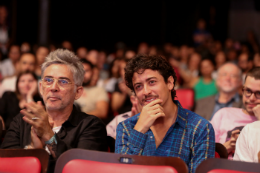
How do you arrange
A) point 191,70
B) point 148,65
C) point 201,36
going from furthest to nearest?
point 201,36 → point 191,70 → point 148,65

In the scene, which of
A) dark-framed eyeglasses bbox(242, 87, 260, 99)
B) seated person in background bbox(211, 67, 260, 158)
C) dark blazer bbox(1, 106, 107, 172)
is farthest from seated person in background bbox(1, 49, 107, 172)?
dark-framed eyeglasses bbox(242, 87, 260, 99)

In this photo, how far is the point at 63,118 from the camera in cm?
222

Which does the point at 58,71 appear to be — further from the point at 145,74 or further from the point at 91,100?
the point at 91,100

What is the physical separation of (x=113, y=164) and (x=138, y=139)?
301mm

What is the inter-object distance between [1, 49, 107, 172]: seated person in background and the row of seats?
10.4 inches

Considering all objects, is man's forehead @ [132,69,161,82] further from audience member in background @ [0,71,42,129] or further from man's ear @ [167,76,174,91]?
audience member in background @ [0,71,42,129]

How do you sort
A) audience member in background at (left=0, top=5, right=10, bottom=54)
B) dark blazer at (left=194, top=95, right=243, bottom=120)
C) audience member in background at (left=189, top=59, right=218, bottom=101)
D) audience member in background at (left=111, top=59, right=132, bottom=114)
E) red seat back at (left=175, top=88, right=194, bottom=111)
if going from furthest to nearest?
audience member in background at (left=0, top=5, right=10, bottom=54) → audience member in background at (left=189, top=59, right=218, bottom=101) → audience member in background at (left=111, top=59, right=132, bottom=114) → red seat back at (left=175, top=88, right=194, bottom=111) → dark blazer at (left=194, top=95, right=243, bottom=120)

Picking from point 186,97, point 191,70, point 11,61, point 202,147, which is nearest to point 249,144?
point 202,147

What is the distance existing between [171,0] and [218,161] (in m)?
9.84

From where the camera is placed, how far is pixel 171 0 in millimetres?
10852

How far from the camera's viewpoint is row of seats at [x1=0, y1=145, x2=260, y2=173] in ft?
4.94

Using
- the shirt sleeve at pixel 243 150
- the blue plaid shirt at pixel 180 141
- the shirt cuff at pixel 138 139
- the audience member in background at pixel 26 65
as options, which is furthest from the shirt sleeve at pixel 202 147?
the audience member in background at pixel 26 65

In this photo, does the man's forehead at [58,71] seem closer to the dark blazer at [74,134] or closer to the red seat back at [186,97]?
the dark blazer at [74,134]

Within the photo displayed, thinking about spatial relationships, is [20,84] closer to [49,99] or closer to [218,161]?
[49,99]
